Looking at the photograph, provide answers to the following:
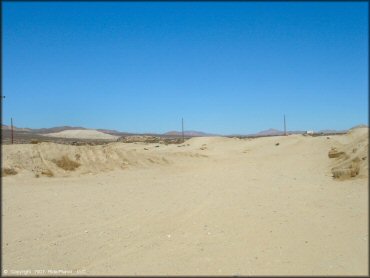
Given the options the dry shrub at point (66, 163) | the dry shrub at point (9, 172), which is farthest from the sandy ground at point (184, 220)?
the dry shrub at point (66, 163)

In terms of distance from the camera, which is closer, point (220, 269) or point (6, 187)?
point (220, 269)

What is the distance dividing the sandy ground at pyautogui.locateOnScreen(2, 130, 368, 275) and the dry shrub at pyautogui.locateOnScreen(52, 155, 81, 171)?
0.33 metres

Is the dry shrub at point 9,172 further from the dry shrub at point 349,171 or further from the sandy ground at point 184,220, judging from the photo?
the dry shrub at point 349,171

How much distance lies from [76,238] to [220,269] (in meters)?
3.72

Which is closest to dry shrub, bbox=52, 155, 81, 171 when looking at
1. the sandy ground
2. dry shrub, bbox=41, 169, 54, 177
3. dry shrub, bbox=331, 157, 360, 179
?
the sandy ground

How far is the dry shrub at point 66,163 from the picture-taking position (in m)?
18.1

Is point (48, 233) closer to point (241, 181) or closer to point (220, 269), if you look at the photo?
point (220, 269)

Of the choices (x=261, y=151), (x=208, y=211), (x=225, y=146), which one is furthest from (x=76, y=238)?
(x=225, y=146)

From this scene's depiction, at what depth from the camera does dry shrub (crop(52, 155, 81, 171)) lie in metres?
18.1

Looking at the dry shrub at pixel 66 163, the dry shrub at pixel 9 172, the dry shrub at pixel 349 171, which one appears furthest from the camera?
the dry shrub at pixel 66 163

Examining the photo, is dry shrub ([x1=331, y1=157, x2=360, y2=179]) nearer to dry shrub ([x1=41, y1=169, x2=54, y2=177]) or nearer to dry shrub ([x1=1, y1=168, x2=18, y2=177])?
dry shrub ([x1=41, y1=169, x2=54, y2=177])

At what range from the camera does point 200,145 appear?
109 feet

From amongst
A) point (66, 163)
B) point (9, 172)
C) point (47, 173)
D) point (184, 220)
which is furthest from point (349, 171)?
point (9, 172)

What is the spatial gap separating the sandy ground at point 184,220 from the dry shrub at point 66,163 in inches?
13.0
